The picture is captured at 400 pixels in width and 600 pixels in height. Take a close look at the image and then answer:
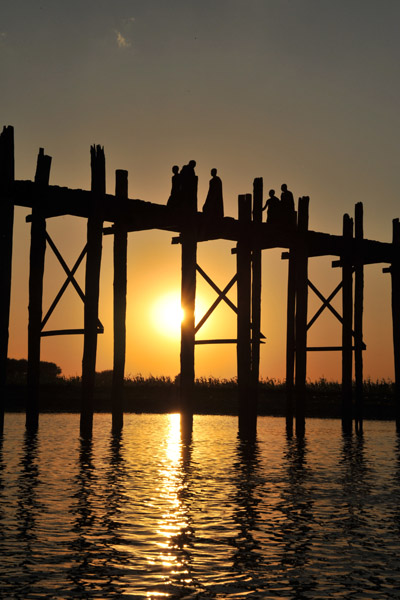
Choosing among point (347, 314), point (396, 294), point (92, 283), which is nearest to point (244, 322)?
point (347, 314)

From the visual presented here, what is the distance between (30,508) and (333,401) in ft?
76.3

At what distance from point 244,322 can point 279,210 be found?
2979 mm

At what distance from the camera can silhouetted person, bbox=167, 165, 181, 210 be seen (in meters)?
18.5

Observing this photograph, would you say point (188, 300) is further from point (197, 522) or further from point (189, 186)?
point (197, 522)

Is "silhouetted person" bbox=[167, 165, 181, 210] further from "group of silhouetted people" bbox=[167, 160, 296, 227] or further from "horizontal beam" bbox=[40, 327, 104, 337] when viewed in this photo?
"horizontal beam" bbox=[40, 327, 104, 337]

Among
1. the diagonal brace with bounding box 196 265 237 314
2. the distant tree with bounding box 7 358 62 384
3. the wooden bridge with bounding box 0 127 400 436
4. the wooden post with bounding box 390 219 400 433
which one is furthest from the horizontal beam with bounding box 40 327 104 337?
the distant tree with bounding box 7 358 62 384

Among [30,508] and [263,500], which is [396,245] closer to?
[263,500]

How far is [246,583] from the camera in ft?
22.2

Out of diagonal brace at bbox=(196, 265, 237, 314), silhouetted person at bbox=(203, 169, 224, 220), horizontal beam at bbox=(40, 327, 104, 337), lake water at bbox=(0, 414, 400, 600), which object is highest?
silhouetted person at bbox=(203, 169, 224, 220)

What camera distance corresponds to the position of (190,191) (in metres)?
18.5

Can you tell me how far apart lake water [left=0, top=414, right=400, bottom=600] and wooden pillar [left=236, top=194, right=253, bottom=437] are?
74.6 inches

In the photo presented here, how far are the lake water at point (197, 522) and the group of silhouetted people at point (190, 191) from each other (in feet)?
16.2

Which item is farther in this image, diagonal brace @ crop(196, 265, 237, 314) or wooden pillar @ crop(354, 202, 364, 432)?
wooden pillar @ crop(354, 202, 364, 432)

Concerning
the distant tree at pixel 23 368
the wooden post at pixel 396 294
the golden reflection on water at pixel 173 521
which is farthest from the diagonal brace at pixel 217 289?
the distant tree at pixel 23 368
